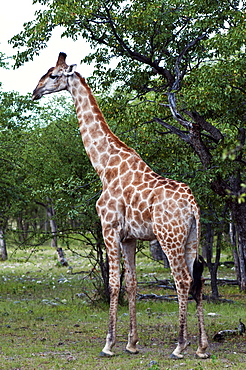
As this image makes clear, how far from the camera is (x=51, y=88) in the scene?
976 cm

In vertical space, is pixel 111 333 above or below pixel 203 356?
above

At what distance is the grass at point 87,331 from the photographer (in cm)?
768

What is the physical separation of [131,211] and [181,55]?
5871 millimetres

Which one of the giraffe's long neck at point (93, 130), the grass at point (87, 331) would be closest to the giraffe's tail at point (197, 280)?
the grass at point (87, 331)

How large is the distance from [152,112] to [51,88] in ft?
17.2

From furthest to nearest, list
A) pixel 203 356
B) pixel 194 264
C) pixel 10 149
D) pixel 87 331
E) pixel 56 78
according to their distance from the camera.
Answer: pixel 10 149 < pixel 87 331 < pixel 56 78 < pixel 194 264 < pixel 203 356

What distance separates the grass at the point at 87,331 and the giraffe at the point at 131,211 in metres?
0.51

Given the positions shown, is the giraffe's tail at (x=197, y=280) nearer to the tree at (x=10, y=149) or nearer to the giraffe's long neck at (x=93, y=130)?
the giraffe's long neck at (x=93, y=130)

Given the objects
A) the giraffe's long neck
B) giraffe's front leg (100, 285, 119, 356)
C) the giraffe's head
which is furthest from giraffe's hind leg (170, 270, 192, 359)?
the giraffe's head

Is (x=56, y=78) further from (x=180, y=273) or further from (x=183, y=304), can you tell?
(x=183, y=304)

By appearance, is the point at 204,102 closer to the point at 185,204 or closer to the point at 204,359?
the point at 185,204

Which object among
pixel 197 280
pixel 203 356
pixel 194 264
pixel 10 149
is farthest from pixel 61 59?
pixel 10 149

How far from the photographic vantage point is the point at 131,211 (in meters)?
8.59

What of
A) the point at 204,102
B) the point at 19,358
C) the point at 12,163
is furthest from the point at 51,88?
the point at 12,163
